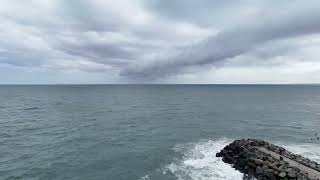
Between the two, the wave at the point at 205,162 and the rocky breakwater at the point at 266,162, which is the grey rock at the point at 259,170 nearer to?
the rocky breakwater at the point at 266,162

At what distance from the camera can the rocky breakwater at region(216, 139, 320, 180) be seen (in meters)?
29.7

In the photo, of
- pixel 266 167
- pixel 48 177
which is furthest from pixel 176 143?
pixel 48 177

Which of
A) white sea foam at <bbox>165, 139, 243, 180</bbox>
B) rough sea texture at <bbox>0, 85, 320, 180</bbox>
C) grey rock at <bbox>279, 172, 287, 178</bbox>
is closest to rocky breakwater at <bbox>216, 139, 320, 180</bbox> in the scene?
grey rock at <bbox>279, 172, 287, 178</bbox>

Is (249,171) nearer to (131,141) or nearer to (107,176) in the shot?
(107,176)

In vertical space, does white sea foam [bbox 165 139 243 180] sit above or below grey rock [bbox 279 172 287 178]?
below

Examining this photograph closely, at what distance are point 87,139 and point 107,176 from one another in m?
20.8

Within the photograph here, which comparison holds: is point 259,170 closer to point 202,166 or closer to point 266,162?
point 266,162

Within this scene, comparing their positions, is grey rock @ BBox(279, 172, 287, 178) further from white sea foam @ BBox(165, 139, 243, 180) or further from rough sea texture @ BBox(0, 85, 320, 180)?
rough sea texture @ BBox(0, 85, 320, 180)

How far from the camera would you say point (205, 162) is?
127 ft

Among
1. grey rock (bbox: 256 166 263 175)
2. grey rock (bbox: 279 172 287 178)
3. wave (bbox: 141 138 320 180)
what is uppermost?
grey rock (bbox: 279 172 287 178)

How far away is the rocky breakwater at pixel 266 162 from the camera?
29656 millimetres

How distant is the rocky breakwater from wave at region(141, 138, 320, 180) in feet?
4.98

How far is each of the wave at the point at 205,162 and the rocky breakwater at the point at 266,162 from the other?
1.52 metres

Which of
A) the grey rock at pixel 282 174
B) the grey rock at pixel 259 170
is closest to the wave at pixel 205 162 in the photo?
the grey rock at pixel 259 170
